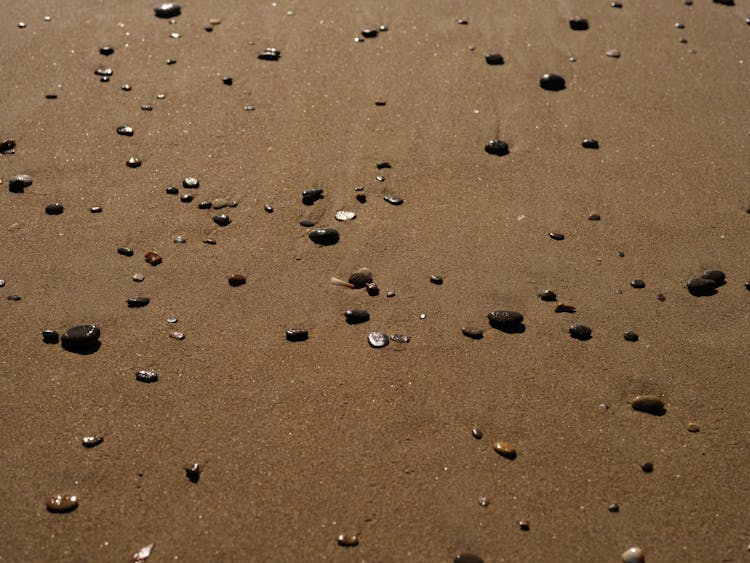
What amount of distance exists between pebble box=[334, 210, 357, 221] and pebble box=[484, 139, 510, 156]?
104 cm

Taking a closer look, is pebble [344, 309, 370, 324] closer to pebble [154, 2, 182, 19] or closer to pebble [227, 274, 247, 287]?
pebble [227, 274, 247, 287]

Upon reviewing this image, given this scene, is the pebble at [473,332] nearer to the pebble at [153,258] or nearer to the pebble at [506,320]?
the pebble at [506,320]

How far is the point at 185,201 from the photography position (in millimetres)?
4473

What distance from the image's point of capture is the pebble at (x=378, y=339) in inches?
145

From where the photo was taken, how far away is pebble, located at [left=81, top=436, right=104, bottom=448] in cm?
322

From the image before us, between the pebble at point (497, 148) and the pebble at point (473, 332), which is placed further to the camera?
the pebble at point (497, 148)

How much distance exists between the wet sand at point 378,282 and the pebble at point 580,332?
0.03m

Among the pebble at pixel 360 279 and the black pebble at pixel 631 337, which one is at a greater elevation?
the pebble at pixel 360 279

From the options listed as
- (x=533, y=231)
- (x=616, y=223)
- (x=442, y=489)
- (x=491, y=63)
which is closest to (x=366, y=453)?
(x=442, y=489)

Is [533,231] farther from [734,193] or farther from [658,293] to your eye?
[734,193]

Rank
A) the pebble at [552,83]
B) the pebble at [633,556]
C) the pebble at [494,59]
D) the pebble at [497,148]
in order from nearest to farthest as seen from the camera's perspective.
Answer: the pebble at [633,556] → the pebble at [497,148] → the pebble at [552,83] → the pebble at [494,59]

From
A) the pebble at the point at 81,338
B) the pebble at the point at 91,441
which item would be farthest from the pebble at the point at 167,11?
the pebble at the point at 91,441

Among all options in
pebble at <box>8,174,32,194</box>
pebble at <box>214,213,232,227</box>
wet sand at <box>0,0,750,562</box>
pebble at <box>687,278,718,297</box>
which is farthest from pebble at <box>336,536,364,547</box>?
pebble at <box>8,174,32,194</box>

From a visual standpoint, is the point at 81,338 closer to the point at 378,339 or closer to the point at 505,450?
the point at 378,339
